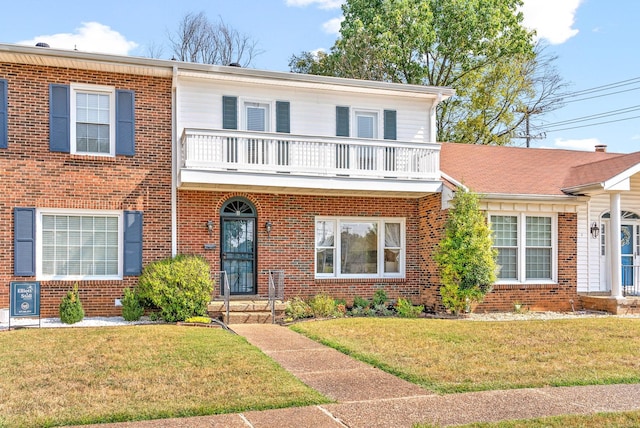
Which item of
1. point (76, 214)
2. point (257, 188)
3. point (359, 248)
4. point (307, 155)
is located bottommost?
point (359, 248)

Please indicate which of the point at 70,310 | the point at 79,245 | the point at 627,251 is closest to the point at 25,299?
the point at 70,310

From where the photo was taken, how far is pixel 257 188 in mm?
14609

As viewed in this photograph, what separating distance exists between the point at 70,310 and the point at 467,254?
28.5ft

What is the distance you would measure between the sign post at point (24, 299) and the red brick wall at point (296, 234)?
3252 millimetres

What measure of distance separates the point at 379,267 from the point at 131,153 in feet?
22.3

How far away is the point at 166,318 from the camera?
13.2m

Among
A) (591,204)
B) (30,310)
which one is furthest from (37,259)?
(591,204)

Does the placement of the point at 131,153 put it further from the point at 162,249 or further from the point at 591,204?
the point at 591,204

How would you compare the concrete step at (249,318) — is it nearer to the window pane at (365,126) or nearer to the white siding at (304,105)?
the white siding at (304,105)

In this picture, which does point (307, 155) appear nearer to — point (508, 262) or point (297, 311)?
point (297, 311)

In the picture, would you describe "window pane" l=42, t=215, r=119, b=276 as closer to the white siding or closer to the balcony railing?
the balcony railing

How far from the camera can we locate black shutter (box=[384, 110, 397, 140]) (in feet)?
53.4

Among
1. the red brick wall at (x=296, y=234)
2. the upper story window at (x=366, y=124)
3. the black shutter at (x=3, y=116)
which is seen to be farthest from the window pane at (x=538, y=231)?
the black shutter at (x=3, y=116)

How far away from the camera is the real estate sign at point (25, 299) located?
40.6 feet
